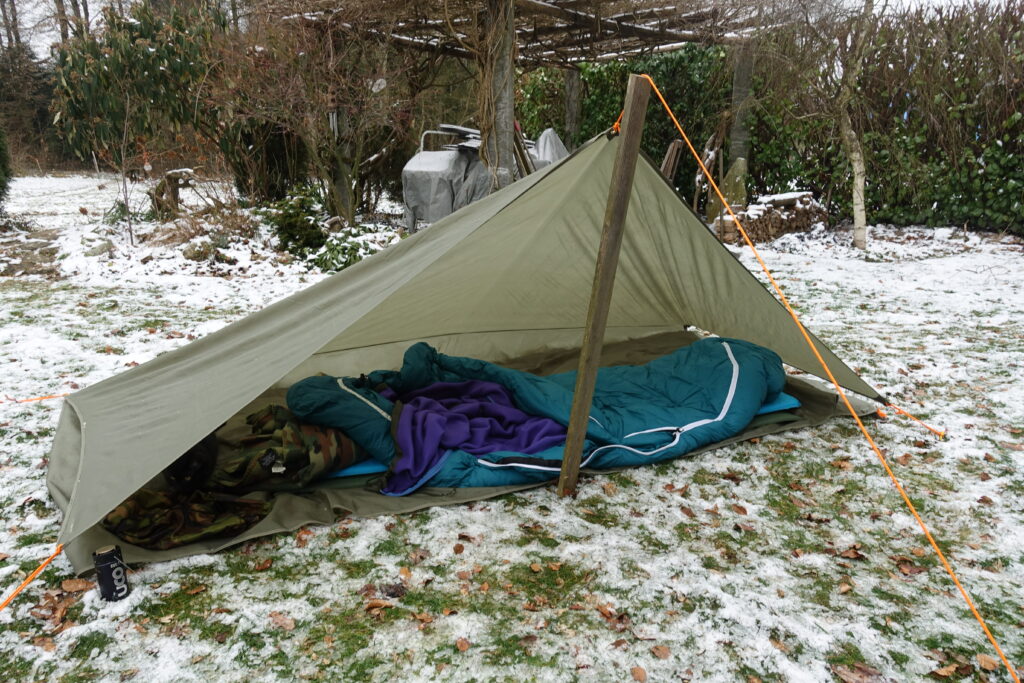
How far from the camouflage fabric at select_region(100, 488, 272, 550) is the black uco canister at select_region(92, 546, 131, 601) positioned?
150mm

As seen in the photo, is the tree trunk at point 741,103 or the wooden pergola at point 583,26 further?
the tree trunk at point 741,103

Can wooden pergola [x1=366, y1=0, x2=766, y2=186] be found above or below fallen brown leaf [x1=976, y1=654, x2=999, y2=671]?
above

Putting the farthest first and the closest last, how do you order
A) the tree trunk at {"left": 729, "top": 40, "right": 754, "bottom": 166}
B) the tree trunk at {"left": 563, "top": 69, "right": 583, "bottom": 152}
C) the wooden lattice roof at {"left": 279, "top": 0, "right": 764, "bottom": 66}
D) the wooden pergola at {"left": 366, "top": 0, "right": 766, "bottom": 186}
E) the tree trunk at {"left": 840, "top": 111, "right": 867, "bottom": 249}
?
the tree trunk at {"left": 563, "top": 69, "right": 583, "bottom": 152} < the tree trunk at {"left": 729, "top": 40, "right": 754, "bottom": 166} < the tree trunk at {"left": 840, "top": 111, "right": 867, "bottom": 249} < the wooden lattice roof at {"left": 279, "top": 0, "right": 764, "bottom": 66} < the wooden pergola at {"left": 366, "top": 0, "right": 766, "bottom": 186}

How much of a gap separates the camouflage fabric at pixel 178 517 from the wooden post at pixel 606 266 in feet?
3.25

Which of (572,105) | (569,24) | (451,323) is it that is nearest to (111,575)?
(451,323)

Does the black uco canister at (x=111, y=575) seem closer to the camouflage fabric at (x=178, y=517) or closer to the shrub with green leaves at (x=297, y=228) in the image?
the camouflage fabric at (x=178, y=517)

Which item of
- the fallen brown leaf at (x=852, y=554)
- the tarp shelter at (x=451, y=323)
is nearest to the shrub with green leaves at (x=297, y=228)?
the tarp shelter at (x=451, y=323)

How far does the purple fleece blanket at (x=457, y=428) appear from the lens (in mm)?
2352

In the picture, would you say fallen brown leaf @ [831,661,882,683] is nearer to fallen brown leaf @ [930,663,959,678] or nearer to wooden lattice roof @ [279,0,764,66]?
fallen brown leaf @ [930,663,959,678]

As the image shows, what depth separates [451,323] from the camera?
3443 mm

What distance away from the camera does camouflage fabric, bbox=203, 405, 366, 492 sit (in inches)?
84.5

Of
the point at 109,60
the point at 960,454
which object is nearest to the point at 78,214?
the point at 109,60

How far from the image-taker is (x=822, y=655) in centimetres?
158

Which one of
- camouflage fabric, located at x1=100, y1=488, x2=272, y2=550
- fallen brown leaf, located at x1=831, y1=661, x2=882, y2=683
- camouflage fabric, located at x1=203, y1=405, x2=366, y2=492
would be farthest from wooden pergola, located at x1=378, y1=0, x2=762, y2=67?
fallen brown leaf, located at x1=831, y1=661, x2=882, y2=683
